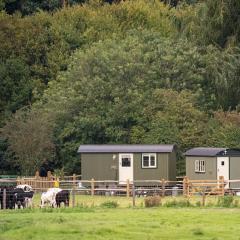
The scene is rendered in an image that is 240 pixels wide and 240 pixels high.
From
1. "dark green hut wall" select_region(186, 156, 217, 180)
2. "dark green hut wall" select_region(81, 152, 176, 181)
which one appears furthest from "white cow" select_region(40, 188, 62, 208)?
"dark green hut wall" select_region(81, 152, 176, 181)

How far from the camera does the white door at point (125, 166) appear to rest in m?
52.8

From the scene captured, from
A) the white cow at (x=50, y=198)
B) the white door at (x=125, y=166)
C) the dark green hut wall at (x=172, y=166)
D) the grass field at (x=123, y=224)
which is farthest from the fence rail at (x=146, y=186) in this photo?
the grass field at (x=123, y=224)

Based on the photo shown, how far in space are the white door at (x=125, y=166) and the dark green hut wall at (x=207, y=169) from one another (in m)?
3.29

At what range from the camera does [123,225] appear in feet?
83.6

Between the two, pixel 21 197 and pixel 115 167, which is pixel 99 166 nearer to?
pixel 115 167

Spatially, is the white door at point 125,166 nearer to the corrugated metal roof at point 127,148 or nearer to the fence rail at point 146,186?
the corrugated metal roof at point 127,148

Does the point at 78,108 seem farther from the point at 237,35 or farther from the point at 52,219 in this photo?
the point at 52,219

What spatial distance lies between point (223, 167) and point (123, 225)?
83.3 feet

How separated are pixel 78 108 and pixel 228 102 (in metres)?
9.83

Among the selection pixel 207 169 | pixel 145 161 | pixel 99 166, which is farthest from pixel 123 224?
pixel 99 166

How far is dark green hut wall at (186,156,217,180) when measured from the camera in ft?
165

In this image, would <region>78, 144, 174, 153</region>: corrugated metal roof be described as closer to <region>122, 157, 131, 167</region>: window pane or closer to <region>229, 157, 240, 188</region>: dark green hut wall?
<region>122, 157, 131, 167</region>: window pane

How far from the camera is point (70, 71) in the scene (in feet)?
211

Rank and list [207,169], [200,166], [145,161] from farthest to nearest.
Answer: [145,161] < [200,166] < [207,169]
